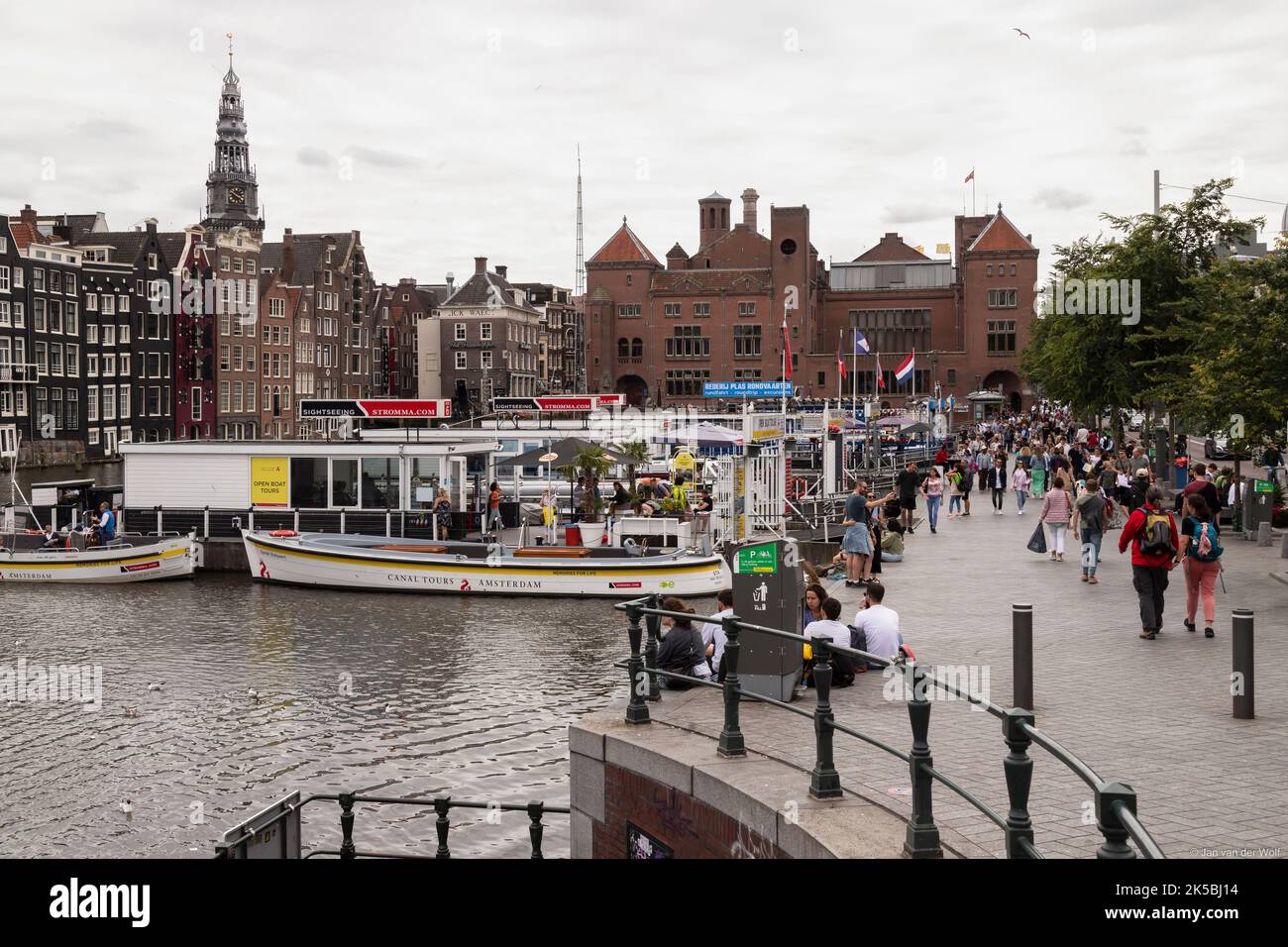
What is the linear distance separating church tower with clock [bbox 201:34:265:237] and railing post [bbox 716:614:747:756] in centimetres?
14356

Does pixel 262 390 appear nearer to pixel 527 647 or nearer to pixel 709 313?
pixel 709 313

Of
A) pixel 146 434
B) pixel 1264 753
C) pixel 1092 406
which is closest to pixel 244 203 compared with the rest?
pixel 146 434

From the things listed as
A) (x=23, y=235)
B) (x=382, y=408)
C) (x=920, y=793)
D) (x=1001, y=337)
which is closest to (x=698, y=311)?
(x=1001, y=337)

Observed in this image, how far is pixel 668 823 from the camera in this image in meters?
9.01

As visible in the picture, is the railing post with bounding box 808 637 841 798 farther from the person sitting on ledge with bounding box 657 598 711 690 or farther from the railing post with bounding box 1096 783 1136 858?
the person sitting on ledge with bounding box 657 598 711 690

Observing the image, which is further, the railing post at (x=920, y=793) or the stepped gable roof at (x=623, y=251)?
the stepped gable roof at (x=623, y=251)

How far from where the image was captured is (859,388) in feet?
424

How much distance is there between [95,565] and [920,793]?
30.5 m

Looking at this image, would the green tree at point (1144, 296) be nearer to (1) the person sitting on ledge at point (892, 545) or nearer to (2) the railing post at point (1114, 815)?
(1) the person sitting on ledge at point (892, 545)

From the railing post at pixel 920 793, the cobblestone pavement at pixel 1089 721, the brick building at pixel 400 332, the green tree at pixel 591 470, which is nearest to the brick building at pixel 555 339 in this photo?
the brick building at pixel 400 332

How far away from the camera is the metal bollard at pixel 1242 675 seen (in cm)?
1073

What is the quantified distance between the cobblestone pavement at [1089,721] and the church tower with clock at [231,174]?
452 ft

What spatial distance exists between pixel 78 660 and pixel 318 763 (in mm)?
9278

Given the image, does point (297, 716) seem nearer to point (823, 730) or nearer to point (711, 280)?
point (823, 730)
